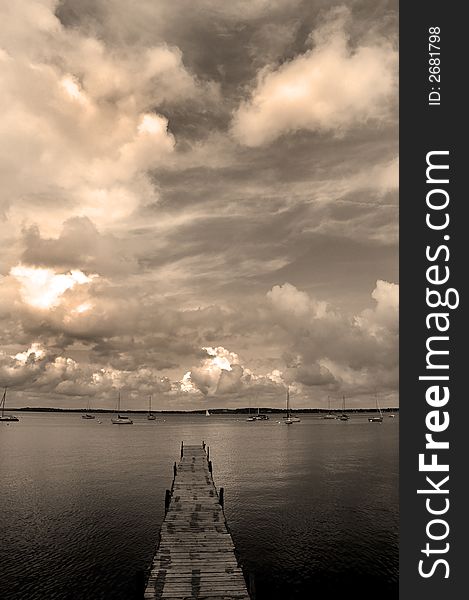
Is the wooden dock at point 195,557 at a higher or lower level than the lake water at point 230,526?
higher

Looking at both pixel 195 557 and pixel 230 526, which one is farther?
pixel 230 526

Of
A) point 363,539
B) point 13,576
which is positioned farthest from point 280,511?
point 13,576

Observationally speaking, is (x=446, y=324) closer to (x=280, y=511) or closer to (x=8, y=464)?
(x=280, y=511)

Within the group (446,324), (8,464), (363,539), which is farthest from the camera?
(8,464)

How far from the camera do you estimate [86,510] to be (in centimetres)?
5688

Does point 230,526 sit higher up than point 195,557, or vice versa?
point 195,557

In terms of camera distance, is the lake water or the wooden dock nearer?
the wooden dock

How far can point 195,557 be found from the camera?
28.3m

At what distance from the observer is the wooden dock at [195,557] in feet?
78.7

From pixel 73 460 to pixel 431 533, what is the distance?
9890cm

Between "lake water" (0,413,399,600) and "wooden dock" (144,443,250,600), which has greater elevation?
"wooden dock" (144,443,250,600)

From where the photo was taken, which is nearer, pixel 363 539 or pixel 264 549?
pixel 264 549

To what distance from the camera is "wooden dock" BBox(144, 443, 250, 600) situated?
78.7ft

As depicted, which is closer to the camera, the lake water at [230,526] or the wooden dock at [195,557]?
the wooden dock at [195,557]
